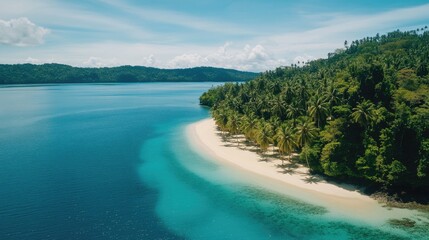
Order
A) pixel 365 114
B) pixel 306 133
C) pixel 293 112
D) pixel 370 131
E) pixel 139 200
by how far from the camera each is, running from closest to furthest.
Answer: pixel 139 200 < pixel 365 114 < pixel 370 131 < pixel 306 133 < pixel 293 112

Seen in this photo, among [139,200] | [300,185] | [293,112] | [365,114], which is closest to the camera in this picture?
[139,200]

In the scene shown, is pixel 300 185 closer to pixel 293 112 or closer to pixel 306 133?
pixel 306 133

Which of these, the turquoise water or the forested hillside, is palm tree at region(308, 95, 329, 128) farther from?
the turquoise water

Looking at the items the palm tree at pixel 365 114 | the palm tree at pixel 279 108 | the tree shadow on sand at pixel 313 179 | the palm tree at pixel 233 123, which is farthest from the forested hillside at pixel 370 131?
the palm tree at pixel 233 123

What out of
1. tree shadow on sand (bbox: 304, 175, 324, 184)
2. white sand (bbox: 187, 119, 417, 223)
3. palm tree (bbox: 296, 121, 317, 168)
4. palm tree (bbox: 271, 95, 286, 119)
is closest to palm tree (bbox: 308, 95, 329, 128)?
palm tree (bbox: 296, 121, 317, 168)

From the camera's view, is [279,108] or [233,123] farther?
[233,123]

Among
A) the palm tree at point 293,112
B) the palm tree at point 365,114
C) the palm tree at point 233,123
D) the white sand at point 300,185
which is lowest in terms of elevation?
the white sand at point 300,185

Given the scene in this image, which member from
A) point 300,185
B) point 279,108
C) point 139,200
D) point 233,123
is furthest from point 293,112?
point 139,200

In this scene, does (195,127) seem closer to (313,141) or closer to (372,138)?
(313,141)

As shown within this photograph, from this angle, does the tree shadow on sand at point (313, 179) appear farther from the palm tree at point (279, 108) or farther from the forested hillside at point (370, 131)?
the palm tree at point (279, 108)
